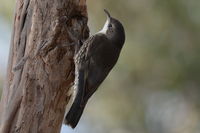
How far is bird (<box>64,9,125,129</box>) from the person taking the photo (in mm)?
3564

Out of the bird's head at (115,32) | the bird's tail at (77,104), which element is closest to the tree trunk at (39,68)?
the bird's tail at (77,104)

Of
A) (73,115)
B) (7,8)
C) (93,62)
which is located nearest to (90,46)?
(93,62)

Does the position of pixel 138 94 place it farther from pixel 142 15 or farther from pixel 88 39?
pixel 88 39

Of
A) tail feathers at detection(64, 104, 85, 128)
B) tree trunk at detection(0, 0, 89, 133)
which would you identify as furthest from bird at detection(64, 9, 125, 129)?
tree trunk at detection(0, 0, 89, 133)

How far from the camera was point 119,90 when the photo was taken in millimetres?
4547

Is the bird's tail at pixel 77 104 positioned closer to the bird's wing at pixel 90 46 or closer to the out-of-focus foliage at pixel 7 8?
the bird's wing at pixel 90 46

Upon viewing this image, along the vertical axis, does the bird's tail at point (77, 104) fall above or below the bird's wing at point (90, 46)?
below

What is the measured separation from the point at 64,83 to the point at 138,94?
131 centimetres

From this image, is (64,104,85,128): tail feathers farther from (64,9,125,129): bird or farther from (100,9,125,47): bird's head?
(100,9,125,47): bird's head

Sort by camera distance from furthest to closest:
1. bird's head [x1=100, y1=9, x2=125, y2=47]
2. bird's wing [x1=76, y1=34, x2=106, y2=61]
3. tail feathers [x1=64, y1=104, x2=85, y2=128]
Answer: bird's head [x1=100, y1=9, x2=125, y2=47], bird's wing [x1=76, y1=34, x2=106, y2=61], tail feathers [x1=64, y1=104, x2=85, y2=128]

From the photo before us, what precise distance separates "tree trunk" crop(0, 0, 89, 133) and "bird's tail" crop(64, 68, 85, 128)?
8cm

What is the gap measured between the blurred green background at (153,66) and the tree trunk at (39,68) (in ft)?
3.16

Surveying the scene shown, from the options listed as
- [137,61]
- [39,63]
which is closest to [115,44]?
[137,61]

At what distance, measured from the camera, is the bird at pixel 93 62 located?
3564mm
